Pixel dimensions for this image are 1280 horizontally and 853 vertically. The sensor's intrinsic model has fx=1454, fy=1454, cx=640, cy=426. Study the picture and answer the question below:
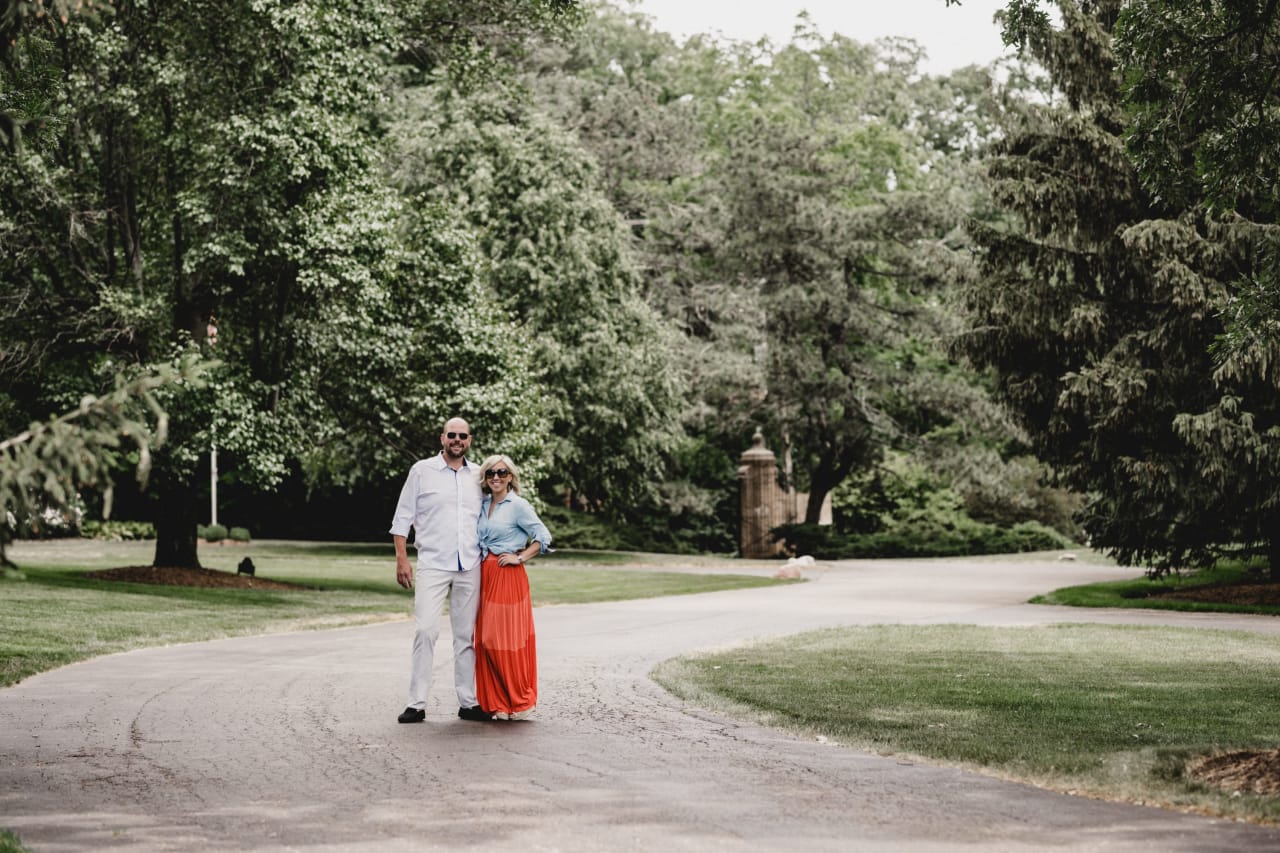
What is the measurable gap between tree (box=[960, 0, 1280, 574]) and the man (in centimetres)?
1380

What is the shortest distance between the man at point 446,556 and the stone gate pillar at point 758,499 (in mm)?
33728

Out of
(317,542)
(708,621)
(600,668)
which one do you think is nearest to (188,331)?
(708,621)

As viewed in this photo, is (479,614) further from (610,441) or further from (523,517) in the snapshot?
(610,441)

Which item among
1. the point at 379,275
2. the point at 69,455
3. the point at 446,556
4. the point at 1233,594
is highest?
the point at 379,275

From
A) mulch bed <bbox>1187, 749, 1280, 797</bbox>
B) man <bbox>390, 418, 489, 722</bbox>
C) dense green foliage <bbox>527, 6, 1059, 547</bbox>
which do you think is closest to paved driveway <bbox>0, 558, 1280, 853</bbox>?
man <bbox>390, 418, 489, 722</bbox>

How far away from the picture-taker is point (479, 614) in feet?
33.7

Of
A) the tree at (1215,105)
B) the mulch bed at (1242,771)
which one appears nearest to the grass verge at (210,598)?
the mulch bed at (1242,771)

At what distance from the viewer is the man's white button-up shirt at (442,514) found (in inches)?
406

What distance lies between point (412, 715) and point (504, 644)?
79 centimetres

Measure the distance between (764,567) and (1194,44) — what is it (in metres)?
28.6

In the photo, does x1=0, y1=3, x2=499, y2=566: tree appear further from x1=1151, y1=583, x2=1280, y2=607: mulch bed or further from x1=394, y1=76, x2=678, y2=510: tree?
x1=1151, y1=583, x2=1280, y2=607: mulch bed

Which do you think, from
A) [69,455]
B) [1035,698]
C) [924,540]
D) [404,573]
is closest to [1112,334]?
[1035,698]

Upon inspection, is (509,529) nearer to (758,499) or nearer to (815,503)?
(758,499)

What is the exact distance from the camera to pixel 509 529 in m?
10.4
